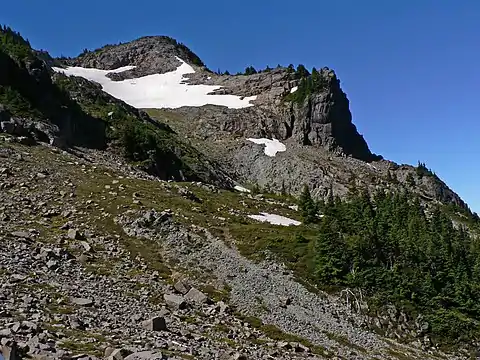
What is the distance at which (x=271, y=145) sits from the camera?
145000 mm

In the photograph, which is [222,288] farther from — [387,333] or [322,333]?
[387,333]

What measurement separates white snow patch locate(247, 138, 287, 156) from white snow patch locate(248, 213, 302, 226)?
7101 cm

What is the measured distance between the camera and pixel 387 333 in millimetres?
38062

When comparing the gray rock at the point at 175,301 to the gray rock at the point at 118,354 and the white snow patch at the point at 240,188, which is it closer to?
the gray rock at the point at 118,354

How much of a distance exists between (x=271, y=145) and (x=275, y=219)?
263ft

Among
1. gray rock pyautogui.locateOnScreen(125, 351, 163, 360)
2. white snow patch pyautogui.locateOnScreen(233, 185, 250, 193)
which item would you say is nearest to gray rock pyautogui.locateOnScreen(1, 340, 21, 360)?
gray rock pyautogui.locateOnScreen(125, 351, 163, 360)

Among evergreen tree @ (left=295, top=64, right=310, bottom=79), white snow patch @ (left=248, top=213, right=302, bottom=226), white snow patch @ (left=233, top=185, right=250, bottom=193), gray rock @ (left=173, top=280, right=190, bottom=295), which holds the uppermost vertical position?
evergreen tree @ (left=295, top=64, right=310, bottom=79)

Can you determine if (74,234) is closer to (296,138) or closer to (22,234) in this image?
(22,234)

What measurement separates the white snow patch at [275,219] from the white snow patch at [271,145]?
71.0 meters

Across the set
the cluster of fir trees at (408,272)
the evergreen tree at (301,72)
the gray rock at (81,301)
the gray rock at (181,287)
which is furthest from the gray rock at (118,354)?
the evergreen tree at (301,72)

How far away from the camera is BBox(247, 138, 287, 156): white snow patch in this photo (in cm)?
14043

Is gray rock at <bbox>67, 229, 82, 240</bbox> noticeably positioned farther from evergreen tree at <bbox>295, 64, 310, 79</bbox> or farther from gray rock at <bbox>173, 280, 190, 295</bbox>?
evergreen tree at <bbox>295, 64, 310, 79</bbox>

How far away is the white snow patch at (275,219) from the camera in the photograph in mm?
63656

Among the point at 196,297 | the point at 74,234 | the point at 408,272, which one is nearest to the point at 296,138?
the point at 408,272
